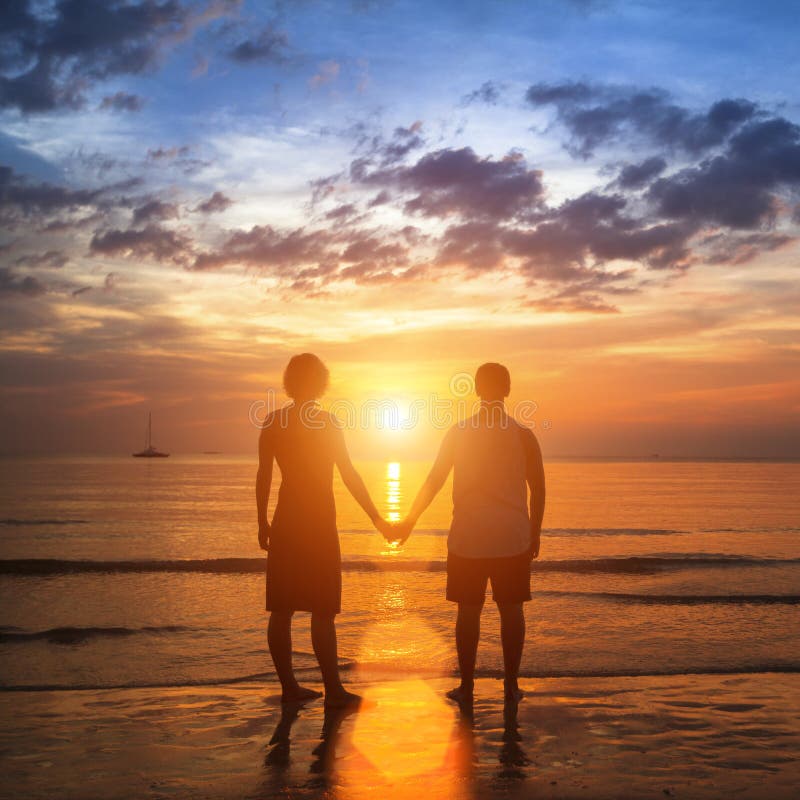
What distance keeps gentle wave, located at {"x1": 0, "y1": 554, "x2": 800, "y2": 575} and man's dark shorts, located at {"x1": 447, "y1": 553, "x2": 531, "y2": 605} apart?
10126mm

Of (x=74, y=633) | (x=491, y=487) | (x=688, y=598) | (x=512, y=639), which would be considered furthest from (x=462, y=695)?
(x=688, y=598)

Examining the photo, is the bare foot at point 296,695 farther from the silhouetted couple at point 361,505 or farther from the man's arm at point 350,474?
the man's arm at point 350,474

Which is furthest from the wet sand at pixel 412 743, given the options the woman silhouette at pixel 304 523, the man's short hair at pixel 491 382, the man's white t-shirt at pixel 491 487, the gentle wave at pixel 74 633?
the gentle wave at pixel 74 633

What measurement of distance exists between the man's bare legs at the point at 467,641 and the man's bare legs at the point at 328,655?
0.91 meters

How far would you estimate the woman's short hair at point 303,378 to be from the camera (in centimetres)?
580

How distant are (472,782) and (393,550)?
50.7 ft

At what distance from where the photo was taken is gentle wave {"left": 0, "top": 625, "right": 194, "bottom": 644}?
29.5 feet

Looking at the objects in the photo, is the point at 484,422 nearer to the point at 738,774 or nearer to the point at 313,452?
the point at 313,452

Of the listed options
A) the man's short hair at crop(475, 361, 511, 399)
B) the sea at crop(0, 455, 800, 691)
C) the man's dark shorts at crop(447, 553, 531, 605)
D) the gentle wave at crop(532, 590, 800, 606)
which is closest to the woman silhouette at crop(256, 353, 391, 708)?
the man's dark shorts at crop(447, 553, 531, 605)

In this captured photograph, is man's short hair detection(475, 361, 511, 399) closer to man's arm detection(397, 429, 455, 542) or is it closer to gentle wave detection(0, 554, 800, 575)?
man's arm detection(397, 429, 455, 542)

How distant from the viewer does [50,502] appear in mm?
36531

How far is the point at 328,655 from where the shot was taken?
568cm

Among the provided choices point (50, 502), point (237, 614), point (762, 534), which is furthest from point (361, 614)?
point (50, 502)

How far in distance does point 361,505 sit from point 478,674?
2663mm
